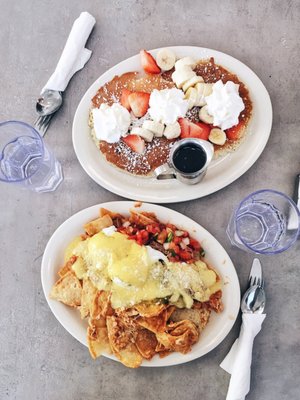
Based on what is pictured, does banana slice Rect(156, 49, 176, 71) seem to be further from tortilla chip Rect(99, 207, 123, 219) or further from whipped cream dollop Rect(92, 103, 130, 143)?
tortilla chip Rect(99, 207, 123, 219)

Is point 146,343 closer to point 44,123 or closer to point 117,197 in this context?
point 117,197

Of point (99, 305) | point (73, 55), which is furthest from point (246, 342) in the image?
point (73, 55)

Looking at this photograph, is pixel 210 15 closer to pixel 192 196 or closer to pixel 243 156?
pixel 243 156

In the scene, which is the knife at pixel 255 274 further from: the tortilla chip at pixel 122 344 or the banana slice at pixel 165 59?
the banana slice at pixel 165 59

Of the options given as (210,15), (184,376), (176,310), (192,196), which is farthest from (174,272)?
(210,15)

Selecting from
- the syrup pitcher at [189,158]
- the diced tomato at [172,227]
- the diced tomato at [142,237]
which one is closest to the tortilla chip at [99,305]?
the diced tomato at [142,237]

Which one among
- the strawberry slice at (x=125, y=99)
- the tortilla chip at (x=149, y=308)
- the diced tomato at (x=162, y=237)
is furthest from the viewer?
the strawberry slice at (x=125, y=99)
